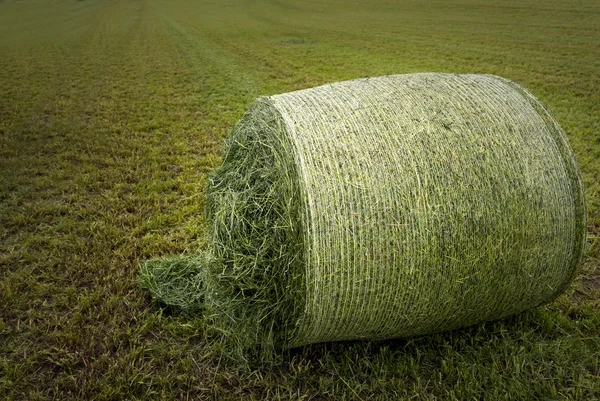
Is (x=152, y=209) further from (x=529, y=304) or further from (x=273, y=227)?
(x=529, y=304)

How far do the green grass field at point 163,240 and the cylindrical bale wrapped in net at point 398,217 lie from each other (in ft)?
0.95

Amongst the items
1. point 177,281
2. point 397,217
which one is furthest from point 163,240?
point 397,217

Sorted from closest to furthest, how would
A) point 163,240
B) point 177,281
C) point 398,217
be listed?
1. point 398,217
2. point 177,281
3. point 163,240

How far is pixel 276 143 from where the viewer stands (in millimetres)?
2805

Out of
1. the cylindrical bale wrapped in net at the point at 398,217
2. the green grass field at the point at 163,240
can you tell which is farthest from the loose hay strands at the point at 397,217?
the green grass field at the point at 163,240

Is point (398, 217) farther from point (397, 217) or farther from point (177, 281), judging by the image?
point (177, 281)

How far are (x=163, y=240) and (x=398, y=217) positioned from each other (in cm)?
275

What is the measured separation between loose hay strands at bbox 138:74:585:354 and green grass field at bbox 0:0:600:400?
10.8 inches

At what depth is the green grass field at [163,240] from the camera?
110 inches

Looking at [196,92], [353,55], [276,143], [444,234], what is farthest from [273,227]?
[353,55]

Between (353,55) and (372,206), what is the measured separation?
44.4 feet

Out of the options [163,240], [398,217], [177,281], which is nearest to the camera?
[398,217]

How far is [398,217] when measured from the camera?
7.92 feet

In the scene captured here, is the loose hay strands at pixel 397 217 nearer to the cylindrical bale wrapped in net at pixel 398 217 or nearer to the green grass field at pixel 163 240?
the cylindrical bale wrapped in net at pixel 398 217
